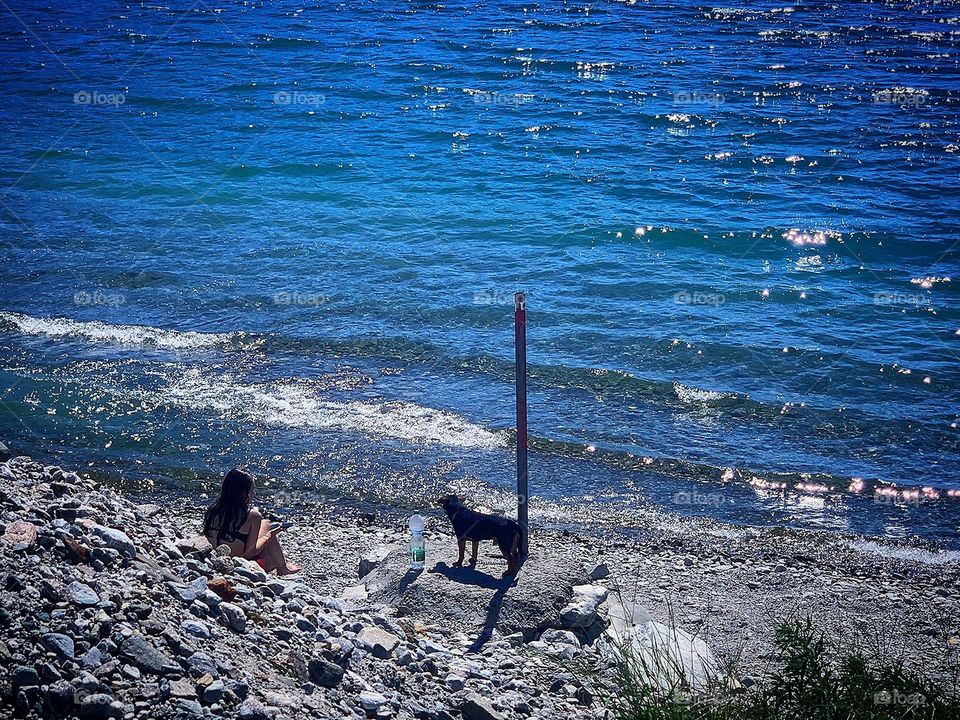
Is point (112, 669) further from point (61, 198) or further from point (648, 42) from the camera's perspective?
point (648, 42)

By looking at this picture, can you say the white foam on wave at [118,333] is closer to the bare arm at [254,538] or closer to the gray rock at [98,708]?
the bare arm at [254,538]

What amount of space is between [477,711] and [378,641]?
3.64 feet

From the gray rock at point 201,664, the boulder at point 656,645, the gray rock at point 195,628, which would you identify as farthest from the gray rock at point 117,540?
the boulder at point 656,645

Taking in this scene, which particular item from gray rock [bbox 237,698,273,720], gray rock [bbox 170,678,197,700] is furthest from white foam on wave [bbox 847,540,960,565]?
gray rock [bbox 170,678,197,700]

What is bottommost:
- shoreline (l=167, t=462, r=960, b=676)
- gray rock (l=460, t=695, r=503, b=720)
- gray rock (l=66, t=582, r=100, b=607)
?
shoreline (l=167, t=462, r=960, b=676)

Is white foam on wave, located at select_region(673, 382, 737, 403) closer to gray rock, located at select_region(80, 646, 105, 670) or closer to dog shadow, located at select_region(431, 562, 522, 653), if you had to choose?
dog shadow, located at select_region(431, 562, 522, 653)

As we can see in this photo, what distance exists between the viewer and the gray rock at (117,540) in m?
8.15

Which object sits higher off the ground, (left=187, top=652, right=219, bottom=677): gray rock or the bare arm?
(left=187, top=652, right=219, bottom=677): gray rock

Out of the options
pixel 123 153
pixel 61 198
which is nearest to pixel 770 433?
pixel 61 198

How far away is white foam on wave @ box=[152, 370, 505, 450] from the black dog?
407 centimetres

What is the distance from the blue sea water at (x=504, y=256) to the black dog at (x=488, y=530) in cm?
262

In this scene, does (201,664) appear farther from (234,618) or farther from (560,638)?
(560,638)

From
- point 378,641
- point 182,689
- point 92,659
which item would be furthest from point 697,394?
point 92,659

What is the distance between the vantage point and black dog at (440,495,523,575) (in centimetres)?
984
